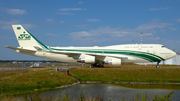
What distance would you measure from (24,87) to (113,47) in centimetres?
2286

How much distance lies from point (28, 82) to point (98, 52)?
19.4m

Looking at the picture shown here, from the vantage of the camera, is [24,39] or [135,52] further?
[24,39]

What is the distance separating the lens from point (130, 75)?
3145 cm

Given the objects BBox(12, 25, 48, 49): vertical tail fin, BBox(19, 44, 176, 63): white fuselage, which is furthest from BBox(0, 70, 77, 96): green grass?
BBox(12, 25, 48, 49): vertical tail fin

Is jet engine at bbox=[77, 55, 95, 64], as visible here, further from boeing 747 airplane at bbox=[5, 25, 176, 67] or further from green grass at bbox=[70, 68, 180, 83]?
green grass at bbox=[70, 68, 180, 83]

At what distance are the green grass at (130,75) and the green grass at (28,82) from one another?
4.92m

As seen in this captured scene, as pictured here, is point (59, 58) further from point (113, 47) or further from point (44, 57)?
point (113, 47)

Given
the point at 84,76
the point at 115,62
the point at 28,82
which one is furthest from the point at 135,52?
the point at 28,82

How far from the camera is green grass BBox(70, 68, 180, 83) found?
30.1 m

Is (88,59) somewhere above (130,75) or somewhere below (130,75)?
above

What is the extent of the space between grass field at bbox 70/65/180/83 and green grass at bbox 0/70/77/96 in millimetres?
4855

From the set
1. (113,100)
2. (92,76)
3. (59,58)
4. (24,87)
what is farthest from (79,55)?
(113,100)

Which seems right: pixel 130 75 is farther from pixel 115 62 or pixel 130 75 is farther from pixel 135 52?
pixel 135 52

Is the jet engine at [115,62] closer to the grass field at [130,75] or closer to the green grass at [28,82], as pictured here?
the grass field at [130,75]
